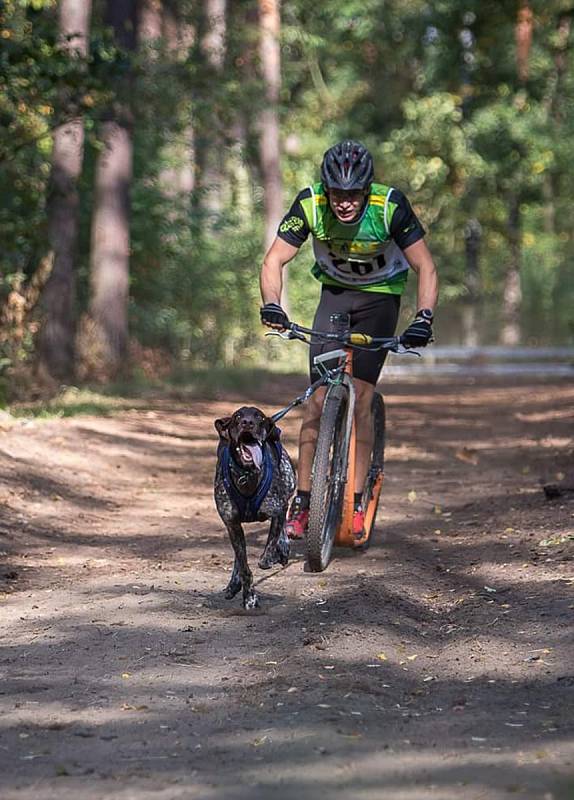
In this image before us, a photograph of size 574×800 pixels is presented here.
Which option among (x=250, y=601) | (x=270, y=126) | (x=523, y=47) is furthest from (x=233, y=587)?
(x=523, y=47)

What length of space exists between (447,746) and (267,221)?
2915 centimetres

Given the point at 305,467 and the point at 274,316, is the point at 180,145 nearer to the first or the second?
the point at 305,467

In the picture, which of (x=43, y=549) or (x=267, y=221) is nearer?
(x=43, y=549)

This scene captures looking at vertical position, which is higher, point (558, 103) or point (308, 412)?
point (558, 103)

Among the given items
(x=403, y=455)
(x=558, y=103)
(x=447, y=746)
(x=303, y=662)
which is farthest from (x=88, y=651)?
(x=558, y=103)

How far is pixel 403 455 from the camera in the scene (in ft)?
50.4

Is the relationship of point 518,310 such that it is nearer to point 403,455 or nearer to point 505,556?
point 403,455

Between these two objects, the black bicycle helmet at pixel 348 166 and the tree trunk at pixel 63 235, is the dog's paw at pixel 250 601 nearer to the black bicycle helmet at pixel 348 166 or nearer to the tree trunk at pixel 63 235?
the black bicycle helmet at pixel 348 166

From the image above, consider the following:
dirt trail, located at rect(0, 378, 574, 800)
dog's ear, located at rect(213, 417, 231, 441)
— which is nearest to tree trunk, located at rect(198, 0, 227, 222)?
dirt trail, located at rect(0, 378, 574, 800)

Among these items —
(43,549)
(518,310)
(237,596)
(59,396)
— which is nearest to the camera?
(237,596)

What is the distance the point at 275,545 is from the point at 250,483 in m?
0.56

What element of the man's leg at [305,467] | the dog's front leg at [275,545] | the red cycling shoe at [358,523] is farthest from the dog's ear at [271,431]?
the red cycling shoe at [358,523]

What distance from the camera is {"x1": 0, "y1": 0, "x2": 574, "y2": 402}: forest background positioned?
18984 millimetres

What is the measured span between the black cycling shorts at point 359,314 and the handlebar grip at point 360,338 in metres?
0.31
